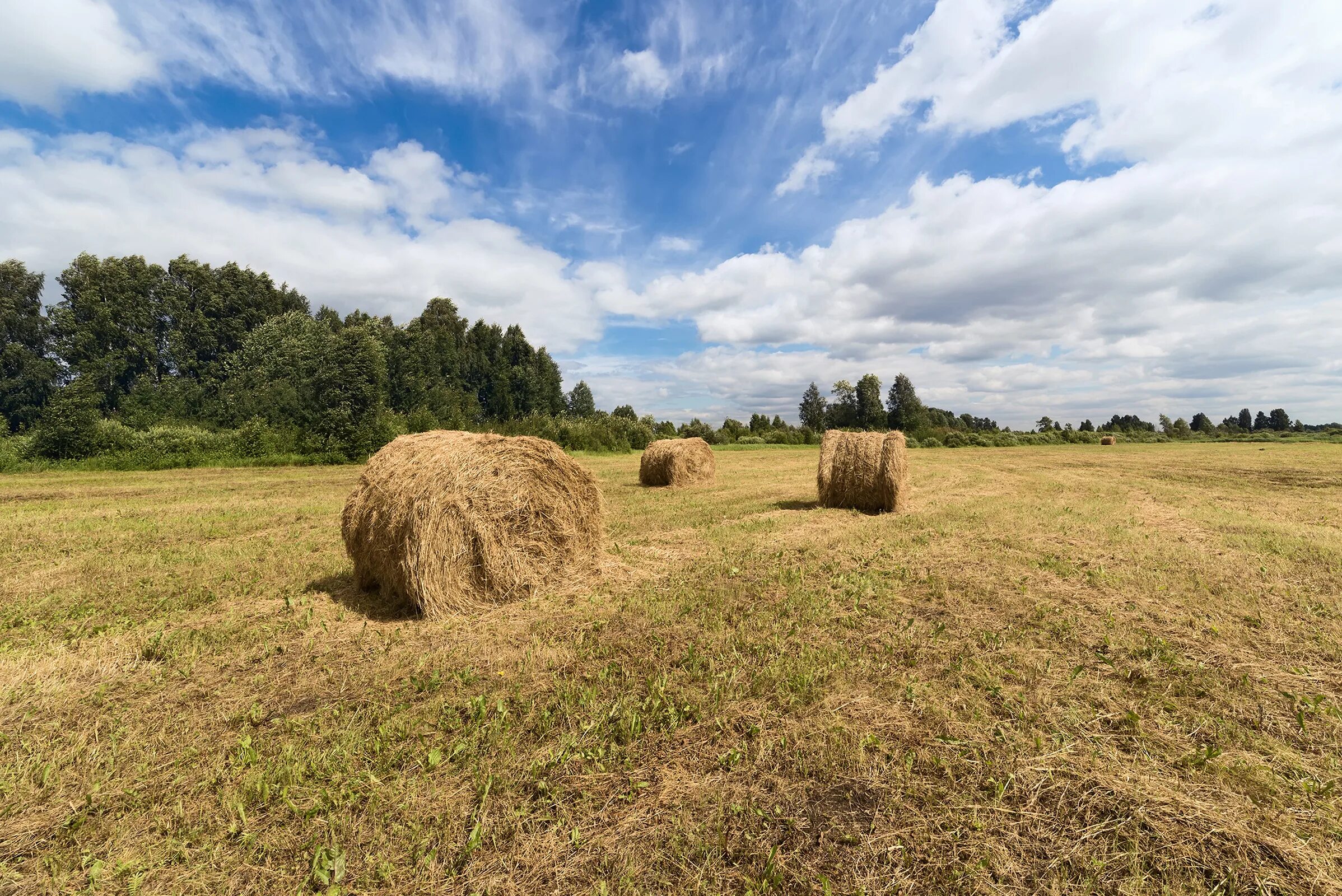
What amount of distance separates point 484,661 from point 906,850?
11.8ft

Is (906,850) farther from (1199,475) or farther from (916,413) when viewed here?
(916,413)

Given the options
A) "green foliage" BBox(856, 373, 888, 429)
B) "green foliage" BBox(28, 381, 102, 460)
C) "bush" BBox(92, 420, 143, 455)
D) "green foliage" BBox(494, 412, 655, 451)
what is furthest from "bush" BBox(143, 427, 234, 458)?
"green foliage" BBox(856, 373, 888, 429)

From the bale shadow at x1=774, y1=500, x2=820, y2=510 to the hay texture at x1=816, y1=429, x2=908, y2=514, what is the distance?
1.18ft

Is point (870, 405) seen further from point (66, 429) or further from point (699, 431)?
point (66, 429)

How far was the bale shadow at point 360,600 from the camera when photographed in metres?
6.07

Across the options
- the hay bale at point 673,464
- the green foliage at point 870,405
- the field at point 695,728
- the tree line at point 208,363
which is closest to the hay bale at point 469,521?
the field at point 695,728

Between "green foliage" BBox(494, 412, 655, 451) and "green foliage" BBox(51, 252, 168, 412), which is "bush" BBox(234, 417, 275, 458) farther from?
"green foliage" BBox(51, 252, 168, 412)

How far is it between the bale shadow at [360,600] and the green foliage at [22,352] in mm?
57051

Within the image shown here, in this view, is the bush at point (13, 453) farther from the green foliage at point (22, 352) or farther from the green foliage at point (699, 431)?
the green foliage at point (699, 431)

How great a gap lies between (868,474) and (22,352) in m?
68.3

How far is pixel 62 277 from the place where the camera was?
142 ft

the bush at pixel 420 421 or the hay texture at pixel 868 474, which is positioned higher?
the bush at pixel 420 421

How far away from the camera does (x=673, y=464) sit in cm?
1803

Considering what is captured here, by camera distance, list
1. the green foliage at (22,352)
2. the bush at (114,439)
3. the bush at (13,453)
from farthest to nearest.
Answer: the green foliage at (22,352), the bush at (114,439), the bush at (13,453)
